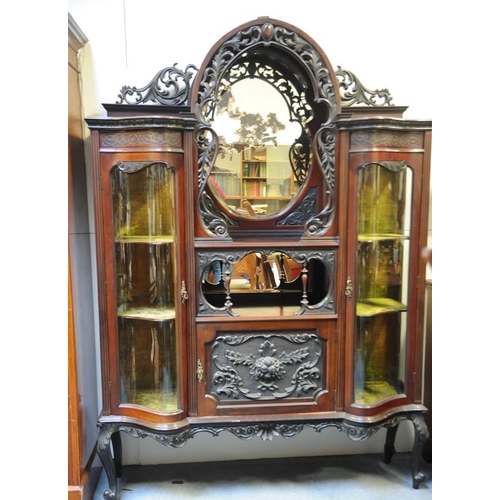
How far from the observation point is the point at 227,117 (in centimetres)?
162

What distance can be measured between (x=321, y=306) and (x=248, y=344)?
0.32 meters

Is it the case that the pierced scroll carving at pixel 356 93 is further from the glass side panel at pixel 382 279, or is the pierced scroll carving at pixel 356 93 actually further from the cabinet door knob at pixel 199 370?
the cabinet door knob at pixel 199 370

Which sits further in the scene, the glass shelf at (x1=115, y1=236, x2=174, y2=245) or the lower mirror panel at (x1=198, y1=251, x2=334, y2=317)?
the lower mirror panel at (x1=198, y1=251, x2=334, y2=317)

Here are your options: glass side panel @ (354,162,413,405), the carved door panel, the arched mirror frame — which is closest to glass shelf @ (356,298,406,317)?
glass side panel @ (354,162,413,405)

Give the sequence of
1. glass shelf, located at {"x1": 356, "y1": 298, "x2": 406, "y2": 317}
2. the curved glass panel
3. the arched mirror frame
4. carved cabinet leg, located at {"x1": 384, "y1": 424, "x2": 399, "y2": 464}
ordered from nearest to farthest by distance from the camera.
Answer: the arched mirror frame < glass shelf, located at {"x1": 356, "y1": 298, "x2": 406, "y2": 317} < the curved glass panel < carved cabinet leg, located at {"x1": 384, "y1": 424, "x2": 399, "y2": 464}

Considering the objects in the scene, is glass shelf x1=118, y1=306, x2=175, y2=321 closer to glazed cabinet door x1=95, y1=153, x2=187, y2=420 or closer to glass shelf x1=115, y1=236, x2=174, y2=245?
glazed cabinet door x1=95, y1=153, x2=187, y2=420

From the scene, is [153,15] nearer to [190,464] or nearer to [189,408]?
[189,408]

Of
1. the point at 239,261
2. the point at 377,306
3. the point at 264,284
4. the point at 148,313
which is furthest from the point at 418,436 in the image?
the point at 148,313

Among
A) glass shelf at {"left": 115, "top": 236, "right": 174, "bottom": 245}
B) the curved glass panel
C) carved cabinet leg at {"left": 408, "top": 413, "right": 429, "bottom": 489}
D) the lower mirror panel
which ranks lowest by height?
carved cabinet leg at {"left": 408, "top": 413, "right": 429, "bottom": 489}

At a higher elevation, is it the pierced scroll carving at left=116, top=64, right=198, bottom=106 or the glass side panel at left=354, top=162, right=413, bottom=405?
the pierced scroll carving at left=116, top=64, right=198, bottom=106

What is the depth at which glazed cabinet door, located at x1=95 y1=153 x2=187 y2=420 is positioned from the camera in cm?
138

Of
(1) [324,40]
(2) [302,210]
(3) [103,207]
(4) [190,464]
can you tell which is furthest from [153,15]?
(4) [190,464]

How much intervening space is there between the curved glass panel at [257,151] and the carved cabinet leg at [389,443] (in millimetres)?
1168

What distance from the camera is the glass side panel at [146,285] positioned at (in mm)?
1409
